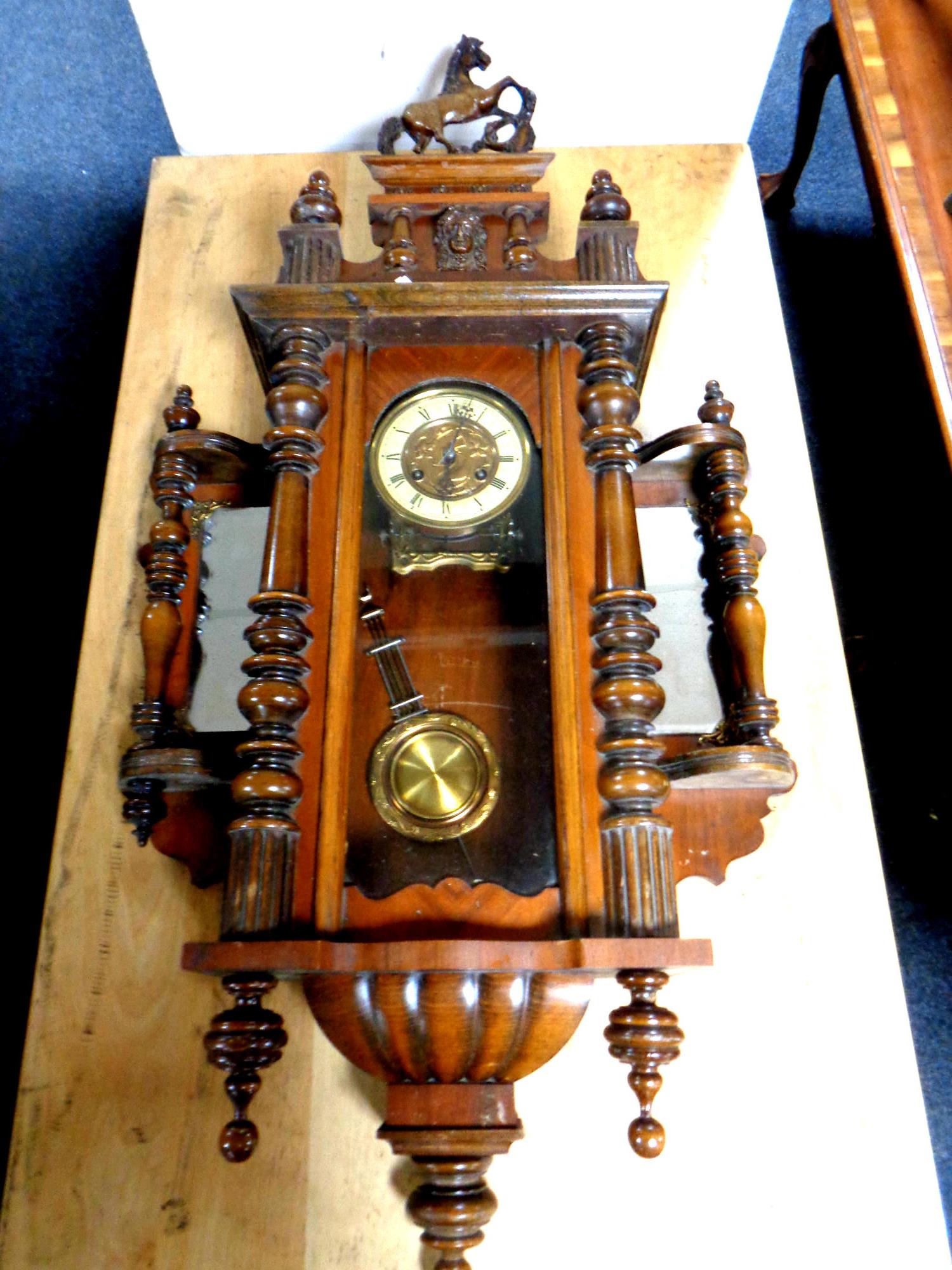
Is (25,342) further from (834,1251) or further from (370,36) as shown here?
(834,1251)

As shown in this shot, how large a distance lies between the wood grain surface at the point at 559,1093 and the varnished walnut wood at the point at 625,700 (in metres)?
0.23

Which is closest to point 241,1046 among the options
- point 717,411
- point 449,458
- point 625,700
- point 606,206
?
point 625,700

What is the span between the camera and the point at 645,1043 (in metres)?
0.70

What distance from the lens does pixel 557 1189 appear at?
84 cm

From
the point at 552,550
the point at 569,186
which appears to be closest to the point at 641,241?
the point at 569,186

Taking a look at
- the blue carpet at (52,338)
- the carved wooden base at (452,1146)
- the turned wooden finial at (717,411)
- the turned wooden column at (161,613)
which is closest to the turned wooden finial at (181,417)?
the turned wooden column at (161,613)

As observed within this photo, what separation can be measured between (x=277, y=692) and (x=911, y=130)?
3.00 feet

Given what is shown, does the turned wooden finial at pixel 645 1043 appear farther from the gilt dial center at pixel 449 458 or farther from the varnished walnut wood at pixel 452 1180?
the gilt dial center at pixel 449 458

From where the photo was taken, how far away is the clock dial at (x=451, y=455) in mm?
861

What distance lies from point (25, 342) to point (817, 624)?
1.06m

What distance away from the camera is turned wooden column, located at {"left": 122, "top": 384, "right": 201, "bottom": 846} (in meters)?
0.85

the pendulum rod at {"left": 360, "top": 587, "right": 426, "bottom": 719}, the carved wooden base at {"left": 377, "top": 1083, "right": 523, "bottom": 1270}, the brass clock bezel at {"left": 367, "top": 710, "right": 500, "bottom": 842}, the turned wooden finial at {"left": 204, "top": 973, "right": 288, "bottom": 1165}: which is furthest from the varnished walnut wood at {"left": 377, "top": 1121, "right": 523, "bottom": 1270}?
the pendulum rod at {"left": 360, "top": 587, "right": 426, "bottom": 719}

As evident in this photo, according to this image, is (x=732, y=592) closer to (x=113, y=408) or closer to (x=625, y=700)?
(x=625, y=700)

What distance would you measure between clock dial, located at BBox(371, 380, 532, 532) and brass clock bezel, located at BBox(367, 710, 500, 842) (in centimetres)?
18
